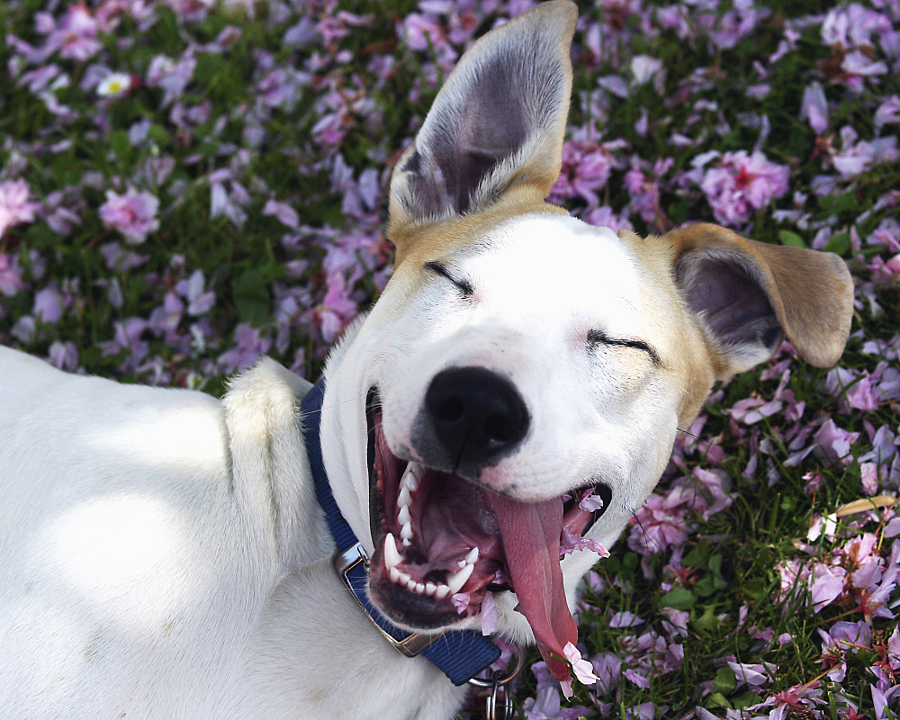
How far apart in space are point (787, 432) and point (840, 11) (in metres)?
2.61

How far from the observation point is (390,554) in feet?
7.53

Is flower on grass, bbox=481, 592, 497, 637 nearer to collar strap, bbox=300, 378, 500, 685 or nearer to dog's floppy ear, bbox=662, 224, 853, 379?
collar strap, bbox=300, 378, 500, 685

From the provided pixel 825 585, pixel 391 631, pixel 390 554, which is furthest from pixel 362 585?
pixel 825 585

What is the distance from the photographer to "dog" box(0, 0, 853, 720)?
231 cm

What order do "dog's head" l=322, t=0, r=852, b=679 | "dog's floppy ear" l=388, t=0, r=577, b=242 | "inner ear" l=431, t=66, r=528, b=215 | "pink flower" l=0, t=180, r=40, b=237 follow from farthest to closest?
1. "pink flower" l=0, t=180, r=40, b=237
2. "inner ear" l=431, t=66, r=528, b=215
3. "dog's floppy ear" l=388, t=0, r=577, b=242
4. "dog's head" l=322, t=0, r=852, b=679

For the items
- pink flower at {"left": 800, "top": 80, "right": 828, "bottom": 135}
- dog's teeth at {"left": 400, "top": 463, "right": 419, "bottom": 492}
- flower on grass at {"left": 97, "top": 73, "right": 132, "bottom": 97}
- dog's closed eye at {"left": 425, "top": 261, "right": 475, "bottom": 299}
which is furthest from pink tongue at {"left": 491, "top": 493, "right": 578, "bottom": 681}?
flower on grass at {"left": 97, "top": 73, "right": 132, "bottom": 97}

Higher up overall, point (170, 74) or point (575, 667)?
point (170, 74)

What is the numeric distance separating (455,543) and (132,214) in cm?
319

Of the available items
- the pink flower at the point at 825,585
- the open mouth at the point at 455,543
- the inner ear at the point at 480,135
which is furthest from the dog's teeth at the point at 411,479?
the pink flower at the point at 825,585

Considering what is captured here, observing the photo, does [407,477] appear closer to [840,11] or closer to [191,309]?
[191,309]

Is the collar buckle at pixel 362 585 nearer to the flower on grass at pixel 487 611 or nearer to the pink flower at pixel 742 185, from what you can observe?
the flower on grass at pixel 487 611

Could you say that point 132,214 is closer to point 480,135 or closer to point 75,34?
point 75,34

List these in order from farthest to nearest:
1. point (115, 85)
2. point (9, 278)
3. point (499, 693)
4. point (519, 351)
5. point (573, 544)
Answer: point (115, 85), point (9, 278), point (499, 693), point (573, 544), point (519, 351)

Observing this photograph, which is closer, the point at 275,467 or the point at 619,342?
the point at 619,342
